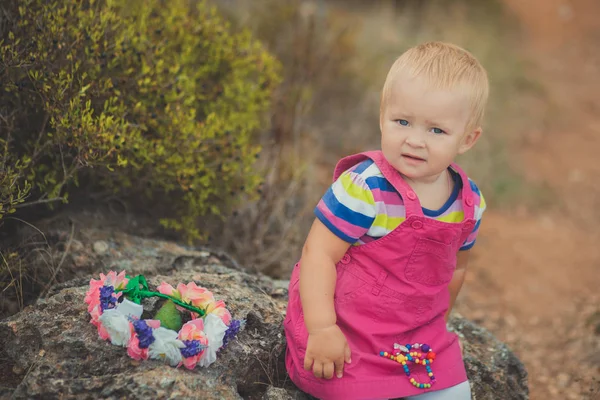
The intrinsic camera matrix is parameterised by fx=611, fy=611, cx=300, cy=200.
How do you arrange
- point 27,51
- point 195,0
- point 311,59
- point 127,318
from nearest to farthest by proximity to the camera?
1. point 127,318
2. point 27,51
3. point 195,0
4. point 311,59

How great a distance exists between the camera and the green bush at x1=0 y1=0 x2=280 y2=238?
2516mm

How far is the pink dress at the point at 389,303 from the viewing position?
6.45 feet

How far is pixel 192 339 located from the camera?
6.14 feet

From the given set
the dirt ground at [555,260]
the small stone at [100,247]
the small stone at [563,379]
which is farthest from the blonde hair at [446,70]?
the small stone at [563,379]

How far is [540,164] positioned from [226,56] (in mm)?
5098

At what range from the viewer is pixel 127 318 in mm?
1852

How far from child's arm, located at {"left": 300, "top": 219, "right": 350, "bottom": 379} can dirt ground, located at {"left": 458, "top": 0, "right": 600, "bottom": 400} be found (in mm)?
1623

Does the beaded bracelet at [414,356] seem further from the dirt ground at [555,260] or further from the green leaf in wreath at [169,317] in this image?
the dirt ground at [555,260]

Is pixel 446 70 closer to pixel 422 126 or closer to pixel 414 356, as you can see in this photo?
pixel 422 126

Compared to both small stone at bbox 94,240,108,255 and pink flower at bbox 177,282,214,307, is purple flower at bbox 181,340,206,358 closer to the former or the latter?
pink flower at bbox 177,282,214,307

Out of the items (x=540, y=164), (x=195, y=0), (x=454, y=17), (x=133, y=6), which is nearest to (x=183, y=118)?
(x=133, y=6)

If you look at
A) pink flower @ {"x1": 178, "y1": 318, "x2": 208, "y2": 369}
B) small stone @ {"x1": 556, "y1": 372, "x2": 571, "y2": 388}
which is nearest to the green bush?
pink flower @ {"x1": 178, "y1": 318, "x2": 208, "y2": 369}

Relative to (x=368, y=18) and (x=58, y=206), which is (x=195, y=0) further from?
(x=368, y=18)

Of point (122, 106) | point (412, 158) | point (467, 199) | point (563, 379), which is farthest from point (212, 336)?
point (563, 379)
